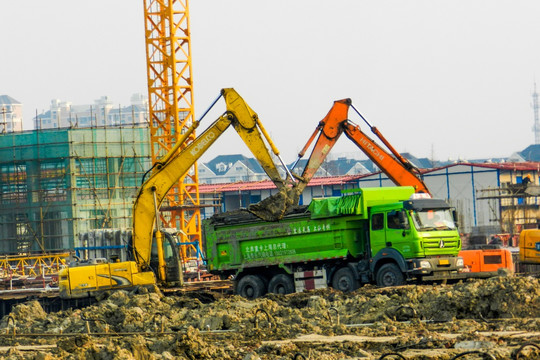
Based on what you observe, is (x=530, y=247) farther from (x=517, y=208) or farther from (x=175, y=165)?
(x=517, y=208)

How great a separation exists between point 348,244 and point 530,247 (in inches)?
329

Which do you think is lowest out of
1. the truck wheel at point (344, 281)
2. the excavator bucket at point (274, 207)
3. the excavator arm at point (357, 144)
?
the truck wheel at point (344, 281)

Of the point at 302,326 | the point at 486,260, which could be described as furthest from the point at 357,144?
the point at 302,326

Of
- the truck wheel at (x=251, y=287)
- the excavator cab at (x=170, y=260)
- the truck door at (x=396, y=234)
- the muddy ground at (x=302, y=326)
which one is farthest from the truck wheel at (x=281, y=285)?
the excavator cab at (x=170, y=260)

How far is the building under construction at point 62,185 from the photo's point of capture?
58031 mm

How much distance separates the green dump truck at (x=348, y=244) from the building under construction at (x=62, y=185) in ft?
95.9

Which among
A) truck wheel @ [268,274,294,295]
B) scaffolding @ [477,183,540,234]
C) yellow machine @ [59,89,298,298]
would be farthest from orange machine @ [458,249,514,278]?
scaffolding @ [477,183,540,234]

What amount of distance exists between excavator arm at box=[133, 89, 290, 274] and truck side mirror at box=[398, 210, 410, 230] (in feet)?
18.9

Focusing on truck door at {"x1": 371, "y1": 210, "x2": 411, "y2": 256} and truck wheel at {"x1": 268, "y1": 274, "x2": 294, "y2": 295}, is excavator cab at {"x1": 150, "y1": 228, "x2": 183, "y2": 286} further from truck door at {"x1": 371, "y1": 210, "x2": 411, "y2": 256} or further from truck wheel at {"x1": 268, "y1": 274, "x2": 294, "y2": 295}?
truck door at {"x1": 371, "y1": 210, "x2": 411, "y2": 256}

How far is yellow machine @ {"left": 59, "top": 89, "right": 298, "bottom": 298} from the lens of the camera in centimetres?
3156

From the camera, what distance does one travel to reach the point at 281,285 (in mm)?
29547

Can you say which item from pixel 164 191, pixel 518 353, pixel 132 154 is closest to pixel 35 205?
pixel 132 154

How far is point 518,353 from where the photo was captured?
46.6 feet

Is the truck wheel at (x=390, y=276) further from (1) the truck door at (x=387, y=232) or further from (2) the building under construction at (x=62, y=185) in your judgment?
(2) the building under construction at (x=62, y=185)
